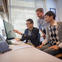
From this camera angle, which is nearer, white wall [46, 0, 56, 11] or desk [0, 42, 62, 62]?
desk [0, 42, 62, 62]

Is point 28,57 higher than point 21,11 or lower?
lower

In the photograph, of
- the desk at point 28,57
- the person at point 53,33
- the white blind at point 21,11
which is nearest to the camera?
the desk at point 28,57

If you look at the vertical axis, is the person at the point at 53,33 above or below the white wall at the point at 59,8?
below

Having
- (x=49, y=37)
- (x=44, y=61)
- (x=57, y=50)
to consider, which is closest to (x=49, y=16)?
(x=49, y=37)

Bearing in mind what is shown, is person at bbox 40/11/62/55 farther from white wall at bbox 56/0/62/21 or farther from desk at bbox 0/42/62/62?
white wall at bbox 56/0/62/21

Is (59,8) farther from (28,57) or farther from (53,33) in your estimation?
(28,57)

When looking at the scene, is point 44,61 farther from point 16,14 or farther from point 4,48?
point 16,14

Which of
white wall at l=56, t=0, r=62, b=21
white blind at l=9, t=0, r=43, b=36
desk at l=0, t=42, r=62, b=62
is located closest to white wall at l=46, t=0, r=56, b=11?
white wall at l=56, t=0, r=62, b=21

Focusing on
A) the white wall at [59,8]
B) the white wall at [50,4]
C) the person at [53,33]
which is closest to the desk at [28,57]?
the person at [53,33]

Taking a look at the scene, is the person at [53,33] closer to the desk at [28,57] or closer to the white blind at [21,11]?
the desk at [28,57]

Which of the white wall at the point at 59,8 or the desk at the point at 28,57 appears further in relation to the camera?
the white wall at the point at 59,8

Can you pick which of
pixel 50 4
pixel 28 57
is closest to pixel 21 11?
pixel 50 4

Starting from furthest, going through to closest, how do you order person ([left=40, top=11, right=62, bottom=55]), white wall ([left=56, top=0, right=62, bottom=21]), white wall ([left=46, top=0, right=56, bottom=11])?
white wall ([left=56, top=0, right=62, bottom=21])
white wall ([left=46, top=0, right=56, bottom=11])
person ([left=40, top=11, right=62, bottom=55])

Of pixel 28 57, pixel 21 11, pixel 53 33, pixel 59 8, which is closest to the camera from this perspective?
pixel 28 57
